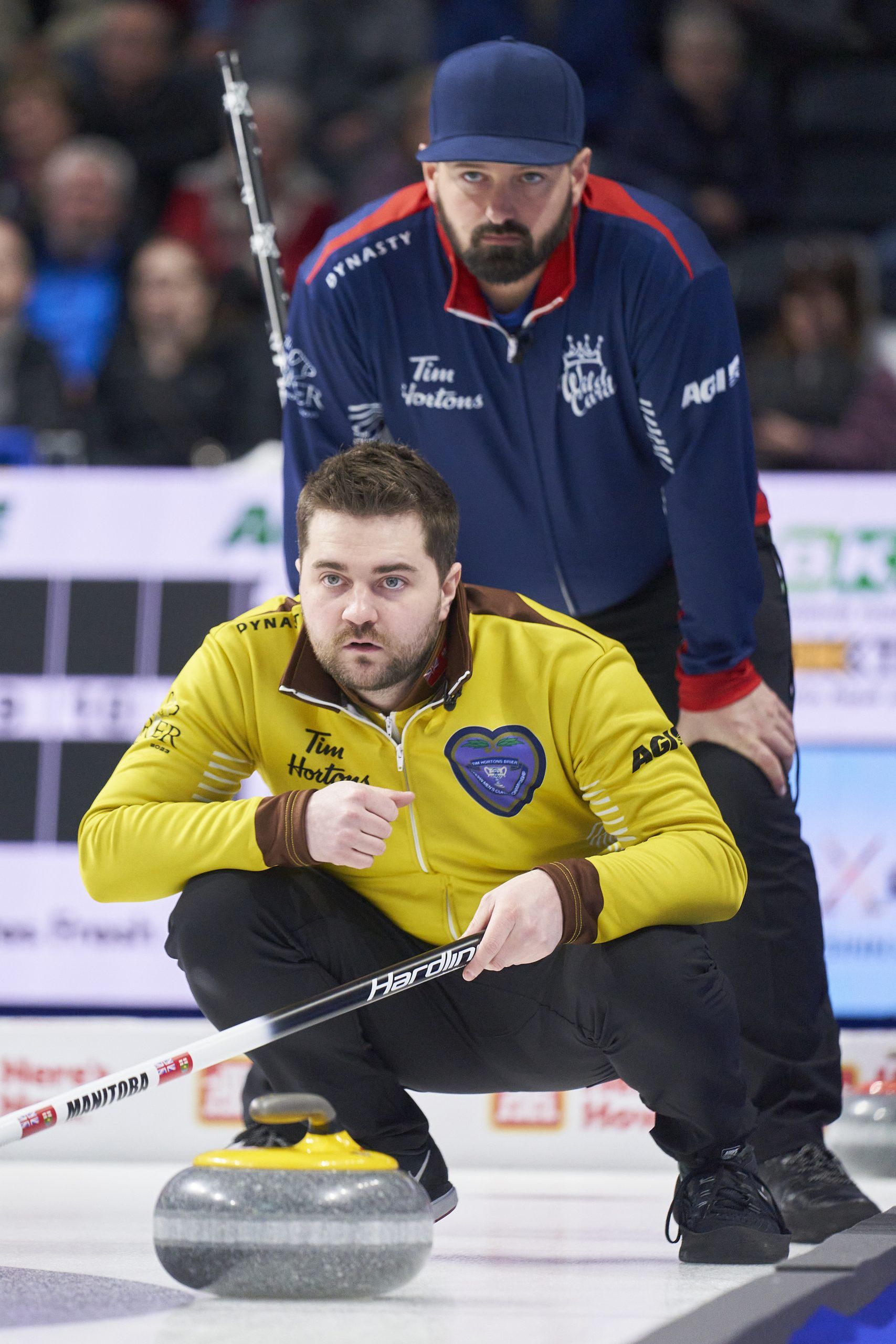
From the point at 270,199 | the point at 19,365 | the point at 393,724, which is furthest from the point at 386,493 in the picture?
the point at 270,199

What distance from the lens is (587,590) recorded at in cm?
299

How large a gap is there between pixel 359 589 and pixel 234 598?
205cm

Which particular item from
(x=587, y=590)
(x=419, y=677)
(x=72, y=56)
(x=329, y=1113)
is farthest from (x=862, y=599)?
(x=72, y=56)

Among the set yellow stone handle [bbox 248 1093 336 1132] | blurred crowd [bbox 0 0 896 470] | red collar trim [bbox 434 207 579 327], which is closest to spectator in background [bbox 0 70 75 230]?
blurred crowd [bbox 0 0 896 470]

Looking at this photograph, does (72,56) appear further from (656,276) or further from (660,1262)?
(660,1262)

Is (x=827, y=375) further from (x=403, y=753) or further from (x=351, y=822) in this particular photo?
(x=351, y=822)

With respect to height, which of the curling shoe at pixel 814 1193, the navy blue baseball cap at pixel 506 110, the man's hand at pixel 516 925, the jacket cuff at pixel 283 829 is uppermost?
the navy blue baseball cap at pixel 506 110

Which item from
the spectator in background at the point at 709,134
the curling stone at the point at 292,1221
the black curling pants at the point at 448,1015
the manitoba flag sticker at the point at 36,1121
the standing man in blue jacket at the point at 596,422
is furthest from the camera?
the spectator in background at the point at 709,134

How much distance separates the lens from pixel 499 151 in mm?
2719

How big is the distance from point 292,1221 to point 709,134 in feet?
18.9

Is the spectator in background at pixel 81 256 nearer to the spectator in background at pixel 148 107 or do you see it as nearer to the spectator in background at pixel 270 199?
the spectator in background at pixel 270 199

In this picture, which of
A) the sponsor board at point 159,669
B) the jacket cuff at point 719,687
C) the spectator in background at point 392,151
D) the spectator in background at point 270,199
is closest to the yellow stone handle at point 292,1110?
the jacket cuff at point 719,687

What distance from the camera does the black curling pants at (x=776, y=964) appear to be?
9.35 feet

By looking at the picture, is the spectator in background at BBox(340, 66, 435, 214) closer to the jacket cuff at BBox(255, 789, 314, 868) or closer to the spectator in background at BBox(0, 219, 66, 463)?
the spectator in background at BBox(0, 219, 66, 463)
